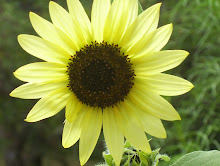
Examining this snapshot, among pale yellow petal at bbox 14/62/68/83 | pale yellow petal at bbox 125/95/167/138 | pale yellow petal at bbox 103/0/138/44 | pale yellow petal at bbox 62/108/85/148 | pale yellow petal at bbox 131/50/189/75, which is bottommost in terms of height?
pale yellow petal at bbox 125/95/167/138

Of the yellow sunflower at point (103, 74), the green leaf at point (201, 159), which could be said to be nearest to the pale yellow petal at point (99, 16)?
the yellow sunflower at point (103, 74)

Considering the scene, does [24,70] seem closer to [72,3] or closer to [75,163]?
[72,3]

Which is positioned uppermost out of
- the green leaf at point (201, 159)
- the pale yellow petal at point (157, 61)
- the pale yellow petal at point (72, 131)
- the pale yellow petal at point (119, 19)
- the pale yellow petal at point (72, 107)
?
the pale yellow petal at point (119, 19)

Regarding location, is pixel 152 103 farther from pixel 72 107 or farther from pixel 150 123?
pixel 72 107

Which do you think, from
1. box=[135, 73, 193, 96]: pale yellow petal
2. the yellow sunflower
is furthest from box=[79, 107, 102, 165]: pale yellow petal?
box=[135, 73, 193, 96]: pale yellow petal

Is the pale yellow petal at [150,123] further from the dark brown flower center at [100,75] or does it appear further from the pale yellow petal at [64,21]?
the pale yellow petal at [64,21]

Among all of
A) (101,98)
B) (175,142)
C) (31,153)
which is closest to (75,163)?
(31,153)

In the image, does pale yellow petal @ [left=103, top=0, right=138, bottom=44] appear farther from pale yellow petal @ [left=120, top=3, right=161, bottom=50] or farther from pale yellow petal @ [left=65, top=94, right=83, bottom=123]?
pale yellow petal @ [left=65, top=94, right=83, bottom=123]
